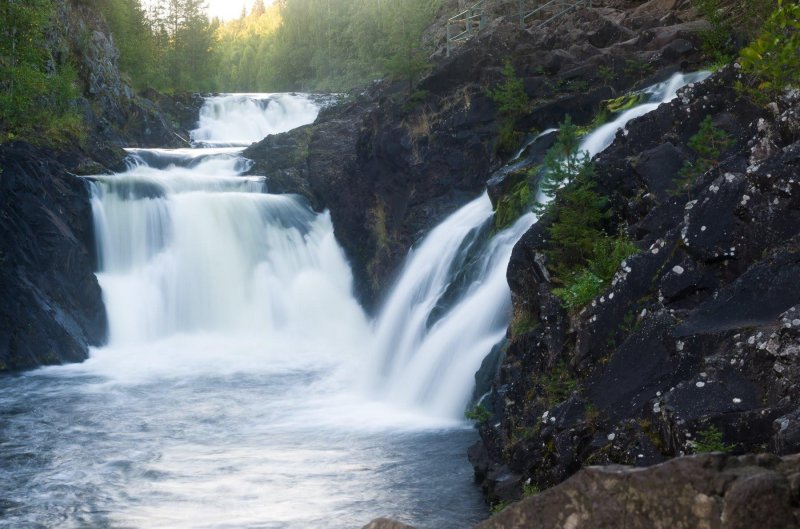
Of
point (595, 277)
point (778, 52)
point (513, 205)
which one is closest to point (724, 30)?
point (513, 205)

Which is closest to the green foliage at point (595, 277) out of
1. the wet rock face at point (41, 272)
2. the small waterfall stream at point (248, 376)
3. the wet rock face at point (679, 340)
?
the wet rock face at point (679, 340)

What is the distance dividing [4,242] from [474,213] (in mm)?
12828

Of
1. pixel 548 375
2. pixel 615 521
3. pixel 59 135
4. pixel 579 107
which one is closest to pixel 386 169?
pixel 579 107

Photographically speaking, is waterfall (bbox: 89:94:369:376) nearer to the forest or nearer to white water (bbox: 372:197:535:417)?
white water (bbox: 372:197:535:417)

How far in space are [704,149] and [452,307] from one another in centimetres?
692

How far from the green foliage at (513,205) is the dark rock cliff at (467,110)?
3626 millimetres

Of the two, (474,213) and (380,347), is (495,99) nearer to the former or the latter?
(474,213)

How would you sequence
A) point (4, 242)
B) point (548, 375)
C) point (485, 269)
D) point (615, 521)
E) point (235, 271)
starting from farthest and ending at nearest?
point (235, 271), point (4, 242), point (485, 269), point (548, 375), point (615, 521)

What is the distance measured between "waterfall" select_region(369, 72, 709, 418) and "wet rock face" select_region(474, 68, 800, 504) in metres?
3.00

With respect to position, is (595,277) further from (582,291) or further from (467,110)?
(467,110)

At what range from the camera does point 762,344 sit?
6.57m

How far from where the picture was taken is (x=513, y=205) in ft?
53.5

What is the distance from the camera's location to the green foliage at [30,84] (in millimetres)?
26078

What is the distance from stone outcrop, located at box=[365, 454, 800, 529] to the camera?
282 centimetres
